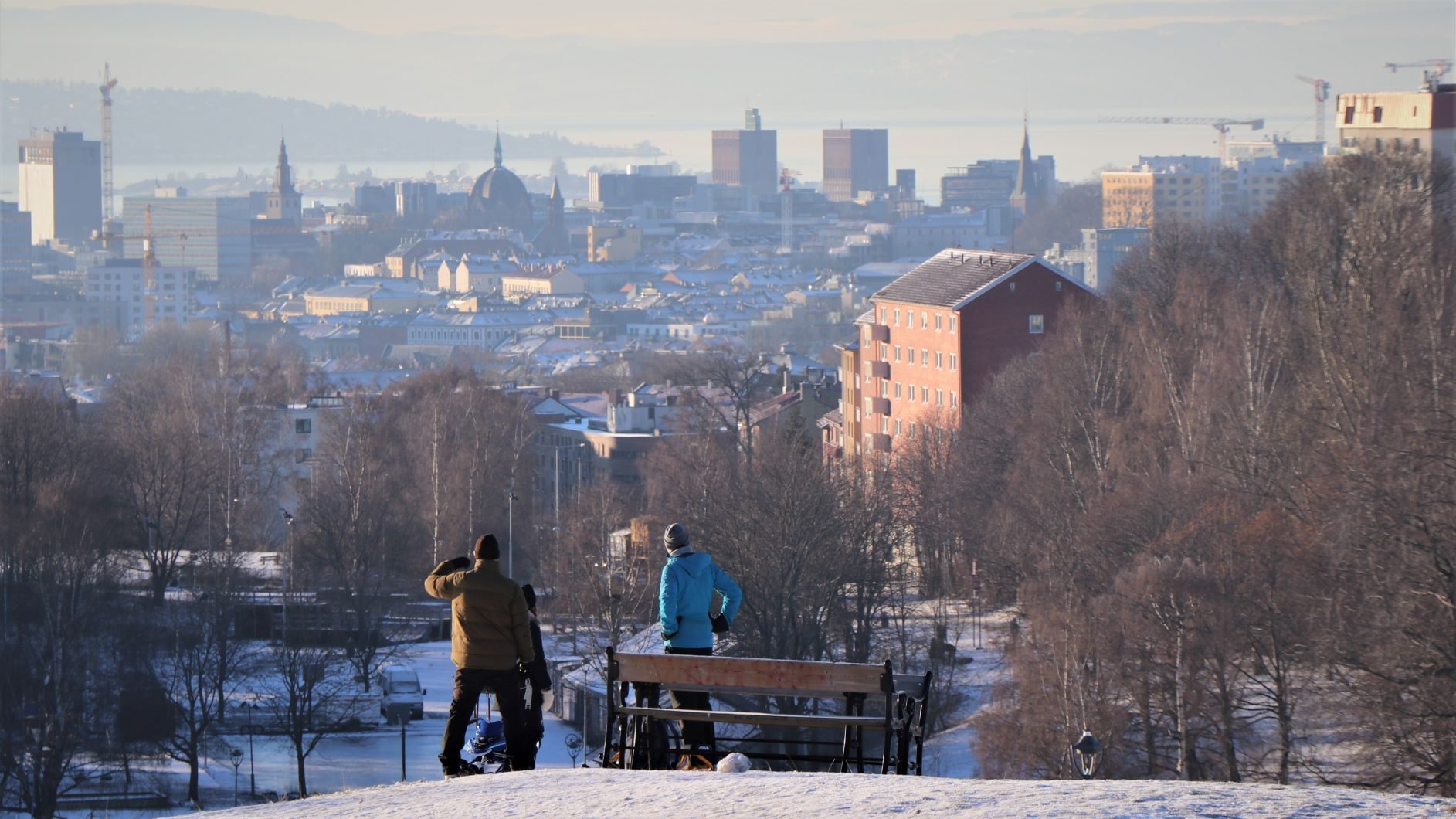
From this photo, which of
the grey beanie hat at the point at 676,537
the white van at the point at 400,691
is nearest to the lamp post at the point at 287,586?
the white van at the point at 400,691

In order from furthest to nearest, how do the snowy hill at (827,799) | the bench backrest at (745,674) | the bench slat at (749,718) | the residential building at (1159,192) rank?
1. the residential building at (1159,192)
2. the bench backrest at (745,674)
3. the bench slat at (749,718)
4. the snowy hill at (827,799)

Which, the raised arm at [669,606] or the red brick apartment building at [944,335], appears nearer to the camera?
the raised arm at [669,606]

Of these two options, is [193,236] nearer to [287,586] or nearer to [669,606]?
[287,586]

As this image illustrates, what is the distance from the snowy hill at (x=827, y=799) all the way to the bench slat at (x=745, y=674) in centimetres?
41

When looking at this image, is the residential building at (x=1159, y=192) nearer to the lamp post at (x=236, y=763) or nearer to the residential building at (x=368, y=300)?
the residential building at (x=368, y=300)

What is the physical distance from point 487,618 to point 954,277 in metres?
36.5

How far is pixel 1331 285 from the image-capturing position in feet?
86.1

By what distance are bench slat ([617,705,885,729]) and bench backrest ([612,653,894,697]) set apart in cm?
10

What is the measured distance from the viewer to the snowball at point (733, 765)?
7.38 metres

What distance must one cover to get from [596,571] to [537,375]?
6679cm

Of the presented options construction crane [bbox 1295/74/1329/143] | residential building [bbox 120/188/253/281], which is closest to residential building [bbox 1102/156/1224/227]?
construction crane [bbox 1295/74/1329/143]

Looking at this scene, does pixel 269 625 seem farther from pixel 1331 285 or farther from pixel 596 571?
pixel 1331 285

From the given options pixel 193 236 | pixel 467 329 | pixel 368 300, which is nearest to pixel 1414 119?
pixel 467 329

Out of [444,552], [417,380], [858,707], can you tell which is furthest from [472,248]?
[858,707]
